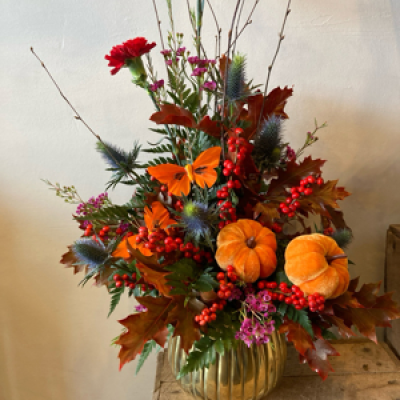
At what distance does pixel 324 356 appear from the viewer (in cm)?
57

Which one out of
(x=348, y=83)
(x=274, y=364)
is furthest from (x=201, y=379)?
(x=348, y=83)

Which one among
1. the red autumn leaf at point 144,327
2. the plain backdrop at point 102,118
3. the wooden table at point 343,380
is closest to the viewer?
the red autumn leaf at point 144,327

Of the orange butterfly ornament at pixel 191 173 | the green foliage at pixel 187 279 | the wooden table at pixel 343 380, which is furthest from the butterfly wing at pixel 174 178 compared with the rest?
the wooden table at pixel 343 380

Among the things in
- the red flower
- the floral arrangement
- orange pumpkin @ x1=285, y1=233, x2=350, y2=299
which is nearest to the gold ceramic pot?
the floral arrangement

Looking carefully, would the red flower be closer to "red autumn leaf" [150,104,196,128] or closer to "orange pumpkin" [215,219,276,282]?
"red autumn leaf" [150,104,196,128]

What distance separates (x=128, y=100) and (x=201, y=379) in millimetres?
666

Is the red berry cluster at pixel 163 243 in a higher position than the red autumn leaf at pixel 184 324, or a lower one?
higher

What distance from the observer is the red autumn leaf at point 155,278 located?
1.70 ft

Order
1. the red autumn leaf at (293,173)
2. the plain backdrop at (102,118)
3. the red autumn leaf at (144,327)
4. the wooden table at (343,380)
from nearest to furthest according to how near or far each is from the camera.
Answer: the red autumn leaf at (144,327)
the red autumn leaf at (293,173)
the wooden table at (343,380)
the plain backdrop at (102,118)

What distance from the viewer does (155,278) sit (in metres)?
0.53

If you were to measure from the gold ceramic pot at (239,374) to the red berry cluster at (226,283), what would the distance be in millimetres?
150

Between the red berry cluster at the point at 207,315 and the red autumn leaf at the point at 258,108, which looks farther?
the red autumn leaf at the point at 258,108

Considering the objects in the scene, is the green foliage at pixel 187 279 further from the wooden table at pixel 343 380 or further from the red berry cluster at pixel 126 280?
the wooden table at pixel 343 380

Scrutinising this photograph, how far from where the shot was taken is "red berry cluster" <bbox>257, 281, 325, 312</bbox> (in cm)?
51
